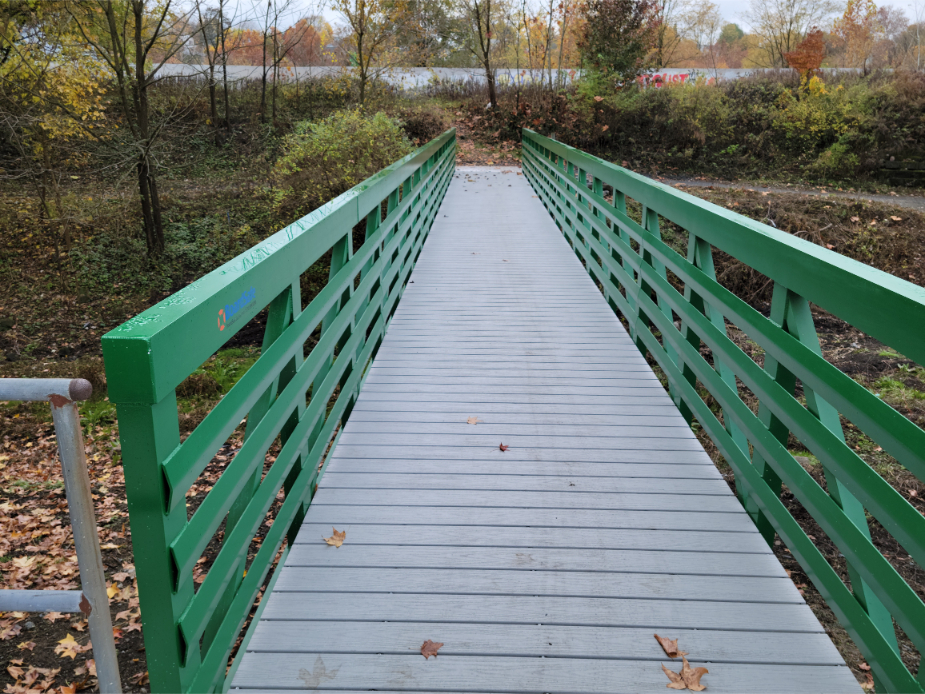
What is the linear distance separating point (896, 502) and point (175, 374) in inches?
77.6

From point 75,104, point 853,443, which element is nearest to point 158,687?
point 853,443

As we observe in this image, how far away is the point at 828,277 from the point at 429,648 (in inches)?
73.0

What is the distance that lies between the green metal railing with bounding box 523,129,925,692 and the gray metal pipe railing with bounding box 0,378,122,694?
1.97 m

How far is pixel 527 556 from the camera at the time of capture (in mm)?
2840

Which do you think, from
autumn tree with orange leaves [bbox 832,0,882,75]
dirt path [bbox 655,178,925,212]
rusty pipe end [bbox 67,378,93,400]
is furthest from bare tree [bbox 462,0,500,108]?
rusty pipe end [bbox 67,378,93,400]

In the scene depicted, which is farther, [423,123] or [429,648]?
[423,123]

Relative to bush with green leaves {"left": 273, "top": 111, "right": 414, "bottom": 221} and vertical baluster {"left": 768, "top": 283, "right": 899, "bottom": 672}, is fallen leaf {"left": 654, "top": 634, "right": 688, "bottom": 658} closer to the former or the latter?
vertical baluster {"left": 768, "top": 283, "right": 899, "bottom": 672}

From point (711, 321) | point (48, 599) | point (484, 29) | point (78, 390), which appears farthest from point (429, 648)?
point (484, 29)

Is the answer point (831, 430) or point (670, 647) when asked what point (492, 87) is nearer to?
point (831, 430)

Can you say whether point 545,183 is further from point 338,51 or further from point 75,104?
point 338,51

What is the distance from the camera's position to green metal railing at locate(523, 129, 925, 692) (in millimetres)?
1878

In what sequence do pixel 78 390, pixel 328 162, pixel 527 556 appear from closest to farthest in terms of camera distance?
pixel 78 390, pixel 527 556, pixel 328 162

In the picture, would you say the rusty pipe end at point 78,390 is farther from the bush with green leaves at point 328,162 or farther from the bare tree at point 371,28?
the bare tree at point 371,28

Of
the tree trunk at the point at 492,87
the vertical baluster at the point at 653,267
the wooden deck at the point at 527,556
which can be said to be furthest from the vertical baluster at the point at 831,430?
the tree trunk at the point at 492,87
